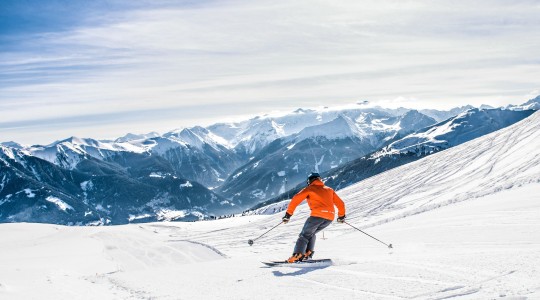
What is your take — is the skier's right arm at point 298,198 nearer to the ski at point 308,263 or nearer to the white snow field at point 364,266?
the ski at point 308,263

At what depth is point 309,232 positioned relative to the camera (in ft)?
50.0

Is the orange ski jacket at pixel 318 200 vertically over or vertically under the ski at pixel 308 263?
over

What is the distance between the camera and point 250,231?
5150 centimetres

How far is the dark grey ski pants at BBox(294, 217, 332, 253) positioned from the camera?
15062 mm

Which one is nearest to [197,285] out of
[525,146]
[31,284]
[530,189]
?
[31,284]

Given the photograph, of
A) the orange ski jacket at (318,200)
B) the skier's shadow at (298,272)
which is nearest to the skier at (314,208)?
the orange ski jacket at (318,200)

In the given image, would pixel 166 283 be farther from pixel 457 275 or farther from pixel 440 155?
pixel 440 155

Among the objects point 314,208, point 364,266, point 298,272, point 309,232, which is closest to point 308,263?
point 309,232

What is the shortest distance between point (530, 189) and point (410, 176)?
99.5 feet

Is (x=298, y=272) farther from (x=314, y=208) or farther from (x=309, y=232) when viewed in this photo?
(x=314, y=208)

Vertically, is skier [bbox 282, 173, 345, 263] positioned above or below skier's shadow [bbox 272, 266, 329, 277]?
above

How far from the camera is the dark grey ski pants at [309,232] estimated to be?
15.1 m

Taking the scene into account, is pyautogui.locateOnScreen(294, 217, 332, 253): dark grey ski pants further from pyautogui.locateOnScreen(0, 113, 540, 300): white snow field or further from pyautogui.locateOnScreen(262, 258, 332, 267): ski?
pyautogui.locateOnScreen(0, 113, 540, 300): white snow field

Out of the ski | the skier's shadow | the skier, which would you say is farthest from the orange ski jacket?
the skier's shadow
